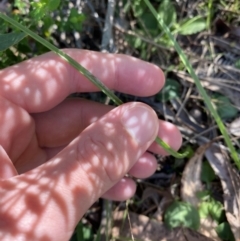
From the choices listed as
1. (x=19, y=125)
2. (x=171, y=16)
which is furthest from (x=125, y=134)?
(x=171, y=16)

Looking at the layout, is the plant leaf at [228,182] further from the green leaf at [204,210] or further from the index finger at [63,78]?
the index finger at [63,78]

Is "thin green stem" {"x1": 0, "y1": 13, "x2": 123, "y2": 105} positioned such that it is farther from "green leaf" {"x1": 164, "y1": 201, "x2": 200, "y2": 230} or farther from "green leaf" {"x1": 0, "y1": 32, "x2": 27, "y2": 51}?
"green leaf" {"x1": 164, "y1": 201, "x2": 200, "y2": 230}

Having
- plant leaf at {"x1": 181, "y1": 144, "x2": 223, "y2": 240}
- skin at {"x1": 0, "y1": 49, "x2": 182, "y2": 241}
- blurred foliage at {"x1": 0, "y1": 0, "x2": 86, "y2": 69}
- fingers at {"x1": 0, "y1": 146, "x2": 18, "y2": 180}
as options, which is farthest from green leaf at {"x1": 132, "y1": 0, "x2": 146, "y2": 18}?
fingers at {"x1": 0, "y1": 146, "x2": 18, "y2": 180}

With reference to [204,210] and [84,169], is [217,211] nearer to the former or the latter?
[204,210]

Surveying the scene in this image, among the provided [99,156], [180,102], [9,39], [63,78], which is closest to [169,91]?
[180,102]

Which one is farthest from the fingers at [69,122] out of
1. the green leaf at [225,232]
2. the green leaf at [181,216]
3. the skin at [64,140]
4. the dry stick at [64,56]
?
the green leaf at [225,232]

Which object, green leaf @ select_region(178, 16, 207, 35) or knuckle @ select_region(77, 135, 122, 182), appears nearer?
knuckle @ select_region(77, 135, 122, 182)
